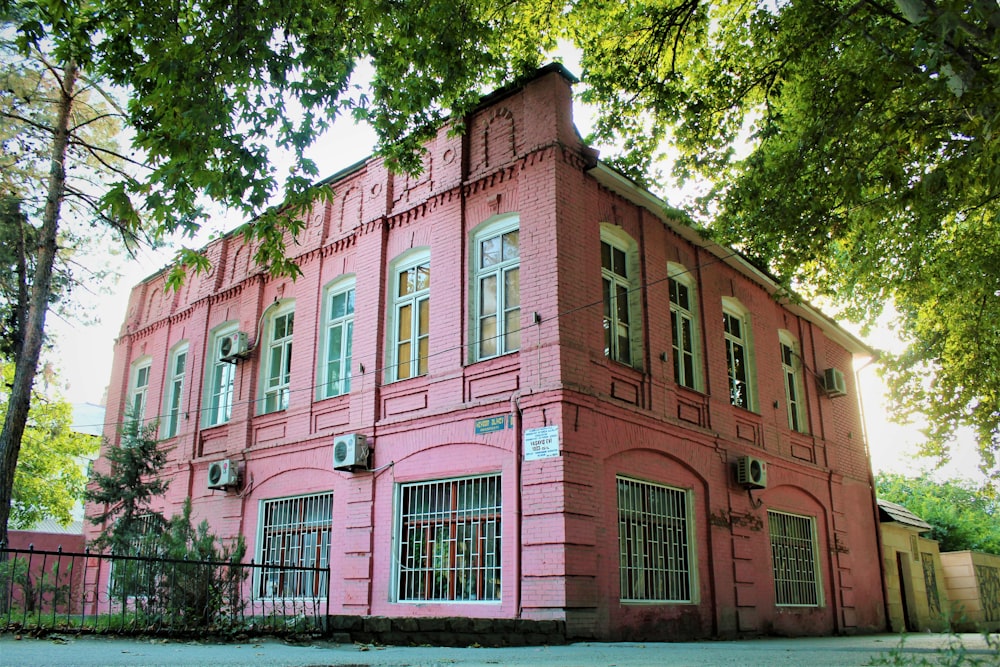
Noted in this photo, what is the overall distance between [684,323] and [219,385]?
9.82m

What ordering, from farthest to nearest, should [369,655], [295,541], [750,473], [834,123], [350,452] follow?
[295,541] < [750,473] < [350,452] < [834,123] < [369,655]

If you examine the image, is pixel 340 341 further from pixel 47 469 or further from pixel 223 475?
pixel 47 469

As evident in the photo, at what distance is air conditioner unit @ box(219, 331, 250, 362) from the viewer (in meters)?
16.0

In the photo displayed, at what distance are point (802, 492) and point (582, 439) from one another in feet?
26.2

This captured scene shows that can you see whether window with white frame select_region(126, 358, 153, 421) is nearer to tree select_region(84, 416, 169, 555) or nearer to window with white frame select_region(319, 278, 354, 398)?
tree select_region(84, 416, 169, 555)

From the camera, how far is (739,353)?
1588 cm

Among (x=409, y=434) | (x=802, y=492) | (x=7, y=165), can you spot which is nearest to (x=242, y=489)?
(x=409, y=434)

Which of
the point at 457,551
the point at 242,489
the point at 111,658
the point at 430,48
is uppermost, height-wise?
the point at 430,48

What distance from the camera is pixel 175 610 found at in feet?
30.7

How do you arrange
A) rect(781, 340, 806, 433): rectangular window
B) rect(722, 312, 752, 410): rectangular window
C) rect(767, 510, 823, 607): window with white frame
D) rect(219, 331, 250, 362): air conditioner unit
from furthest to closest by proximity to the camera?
rect(781, 340, 806, 433): rectangular window
rect(219, 331, 250, 362): air conditioner unit
rect(722, 312, 752, 410): rectangular window
rect(767, 510, 823, 607): window with white frame

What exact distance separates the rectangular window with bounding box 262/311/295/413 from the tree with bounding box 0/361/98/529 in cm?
2024

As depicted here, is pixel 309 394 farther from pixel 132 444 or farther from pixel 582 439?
pixel 582 439

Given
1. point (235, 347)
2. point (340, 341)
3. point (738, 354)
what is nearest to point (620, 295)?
point (738, 354)

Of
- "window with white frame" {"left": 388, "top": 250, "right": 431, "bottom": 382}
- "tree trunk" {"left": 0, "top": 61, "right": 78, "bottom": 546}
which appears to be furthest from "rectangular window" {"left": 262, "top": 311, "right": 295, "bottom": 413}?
"tree trunk" {"left": 0, "top": 61, "right": 78, "bottom": 546}
